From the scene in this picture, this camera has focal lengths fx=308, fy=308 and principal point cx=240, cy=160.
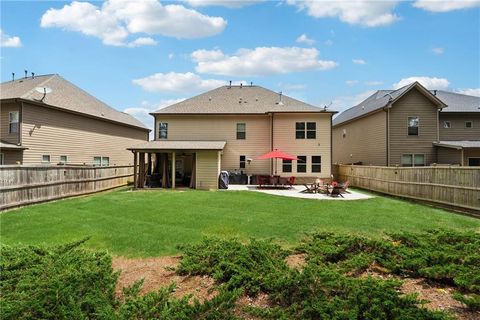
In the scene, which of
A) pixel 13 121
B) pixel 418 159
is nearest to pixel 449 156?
pixel 418 159

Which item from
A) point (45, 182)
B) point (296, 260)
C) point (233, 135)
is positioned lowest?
point (296, 260)

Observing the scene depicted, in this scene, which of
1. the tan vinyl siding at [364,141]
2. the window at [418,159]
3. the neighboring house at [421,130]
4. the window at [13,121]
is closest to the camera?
the window at [13,121]

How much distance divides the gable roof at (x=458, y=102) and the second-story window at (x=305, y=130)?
10667 mm

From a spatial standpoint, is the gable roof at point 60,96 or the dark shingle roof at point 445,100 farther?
the dark shingle roof at point 445,100

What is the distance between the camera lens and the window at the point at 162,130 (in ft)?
76.8

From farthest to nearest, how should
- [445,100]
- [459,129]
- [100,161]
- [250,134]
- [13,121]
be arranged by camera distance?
1. [445,100]
2. [100,161]
3. [459,129]
4. [250,134]
5. [13,121]

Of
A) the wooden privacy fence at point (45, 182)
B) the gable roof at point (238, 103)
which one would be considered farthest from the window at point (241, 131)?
the wooden privacy fence at point (45, 182)

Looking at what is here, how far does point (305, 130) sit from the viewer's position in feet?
73.6

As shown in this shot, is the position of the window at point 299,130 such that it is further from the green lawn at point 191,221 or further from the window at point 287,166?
the green lawn at point 191,221

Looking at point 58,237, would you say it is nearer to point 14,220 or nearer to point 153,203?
point 14,220

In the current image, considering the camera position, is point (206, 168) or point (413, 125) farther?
point (413, 125)

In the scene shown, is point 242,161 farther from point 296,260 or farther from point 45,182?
point 296,260

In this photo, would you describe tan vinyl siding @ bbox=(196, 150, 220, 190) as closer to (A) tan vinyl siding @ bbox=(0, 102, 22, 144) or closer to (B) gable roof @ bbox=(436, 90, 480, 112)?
(A) tan vinyl siding @ bbox=(0, 102, 22, 144)

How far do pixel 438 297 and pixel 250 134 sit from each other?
19161 millimetres
